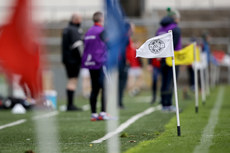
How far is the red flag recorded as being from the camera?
543 cm

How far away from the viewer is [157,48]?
957 centimetres

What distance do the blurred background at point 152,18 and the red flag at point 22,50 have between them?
76.4 feet

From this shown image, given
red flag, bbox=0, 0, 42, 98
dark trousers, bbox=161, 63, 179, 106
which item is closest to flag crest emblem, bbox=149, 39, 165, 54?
red flag, bbox=0, 0, 42, 98

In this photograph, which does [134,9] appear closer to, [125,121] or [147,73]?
[147,73]

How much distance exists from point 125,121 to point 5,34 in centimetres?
722

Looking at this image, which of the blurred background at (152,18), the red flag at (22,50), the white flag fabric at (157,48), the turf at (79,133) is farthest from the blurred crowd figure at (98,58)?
the blurred background at (152,18)

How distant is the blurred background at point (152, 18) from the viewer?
3147cm

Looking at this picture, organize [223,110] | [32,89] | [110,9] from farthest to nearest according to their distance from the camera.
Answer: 1. [223,110]
2. [110,9]
3. [32,89]

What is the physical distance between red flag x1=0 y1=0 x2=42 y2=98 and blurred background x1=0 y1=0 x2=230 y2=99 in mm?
23277

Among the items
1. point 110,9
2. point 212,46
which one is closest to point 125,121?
point 110,9

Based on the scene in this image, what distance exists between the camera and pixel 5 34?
5.71 m

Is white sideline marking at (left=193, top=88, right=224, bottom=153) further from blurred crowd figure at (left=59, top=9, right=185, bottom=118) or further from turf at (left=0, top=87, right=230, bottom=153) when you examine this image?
blurred crowd figure at (left=59, top=9, right=185, bottom=118)

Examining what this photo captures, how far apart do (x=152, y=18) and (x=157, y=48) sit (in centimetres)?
2358

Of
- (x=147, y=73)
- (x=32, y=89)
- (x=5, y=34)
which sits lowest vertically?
(x=147, y=73)
